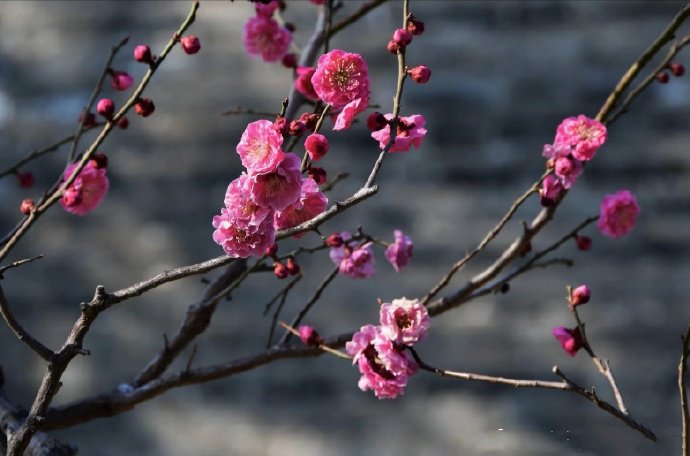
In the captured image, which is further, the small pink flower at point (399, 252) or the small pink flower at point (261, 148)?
the small pink flower at point (399, 252)

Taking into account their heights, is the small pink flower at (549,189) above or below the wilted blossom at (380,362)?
above

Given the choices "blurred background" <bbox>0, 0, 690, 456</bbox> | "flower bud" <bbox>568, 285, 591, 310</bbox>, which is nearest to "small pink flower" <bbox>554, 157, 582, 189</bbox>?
"flower bud" <bbox>568, 285, 591, 310</bbox>

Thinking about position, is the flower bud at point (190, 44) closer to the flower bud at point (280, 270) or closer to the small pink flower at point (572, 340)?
the flower bud at point (280, 270)

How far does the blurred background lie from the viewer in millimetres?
2225

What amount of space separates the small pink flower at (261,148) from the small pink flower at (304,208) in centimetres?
7

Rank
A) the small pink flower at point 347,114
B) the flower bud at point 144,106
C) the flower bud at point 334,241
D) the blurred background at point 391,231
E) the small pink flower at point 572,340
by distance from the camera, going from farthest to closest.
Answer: the blurred background at point 391,231 < the flower bud at point 334,241 < the small pink flower at point 572,340 < the flower bud at point 144,106 < the small pink flower at point 347,114

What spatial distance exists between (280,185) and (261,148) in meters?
0.04

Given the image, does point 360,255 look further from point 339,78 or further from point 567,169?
point 339,78

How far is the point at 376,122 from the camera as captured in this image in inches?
42.3

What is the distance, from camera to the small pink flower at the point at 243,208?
38.1 inches

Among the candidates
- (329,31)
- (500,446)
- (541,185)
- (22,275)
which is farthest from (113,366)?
(541,185)

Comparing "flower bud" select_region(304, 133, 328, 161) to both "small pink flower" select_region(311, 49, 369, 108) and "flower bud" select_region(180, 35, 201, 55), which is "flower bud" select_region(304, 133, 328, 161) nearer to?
"small pink flower" select_region(311, 49, 369, 108)

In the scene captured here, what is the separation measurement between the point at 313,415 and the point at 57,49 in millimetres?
1115

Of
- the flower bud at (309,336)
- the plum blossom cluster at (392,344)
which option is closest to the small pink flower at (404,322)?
the plum blossom cluster at (392,344)
